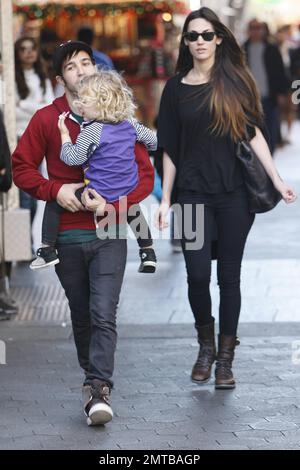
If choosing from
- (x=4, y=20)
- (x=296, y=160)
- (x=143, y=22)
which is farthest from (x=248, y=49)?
(x=4, y=20)

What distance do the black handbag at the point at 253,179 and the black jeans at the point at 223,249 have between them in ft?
0.20

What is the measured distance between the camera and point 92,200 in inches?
230

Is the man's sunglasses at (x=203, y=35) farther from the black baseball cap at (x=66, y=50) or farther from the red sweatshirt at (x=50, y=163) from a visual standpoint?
the red sweatshirt at (x=50, y=163)

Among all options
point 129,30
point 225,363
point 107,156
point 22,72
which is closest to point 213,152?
point 107,156

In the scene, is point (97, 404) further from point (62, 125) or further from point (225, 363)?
point (62, 125)

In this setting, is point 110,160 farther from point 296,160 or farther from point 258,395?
point 296,160

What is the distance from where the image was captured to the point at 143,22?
21422 mm

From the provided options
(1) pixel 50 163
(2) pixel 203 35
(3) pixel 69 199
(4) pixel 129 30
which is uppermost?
(2) pixel 203 35

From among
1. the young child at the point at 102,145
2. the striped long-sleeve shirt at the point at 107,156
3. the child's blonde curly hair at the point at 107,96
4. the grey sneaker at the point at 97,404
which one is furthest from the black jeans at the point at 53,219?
the grey sneaker at the point at 97,404

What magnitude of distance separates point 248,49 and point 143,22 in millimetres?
4687

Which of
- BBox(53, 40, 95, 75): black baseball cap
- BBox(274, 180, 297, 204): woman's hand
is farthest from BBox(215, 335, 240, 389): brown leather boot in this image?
BBox(53, 40, 95, 75): black baseball cap

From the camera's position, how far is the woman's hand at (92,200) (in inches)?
230

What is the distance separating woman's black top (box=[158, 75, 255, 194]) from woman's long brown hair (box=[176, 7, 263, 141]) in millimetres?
46

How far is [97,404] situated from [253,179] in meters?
1.49
